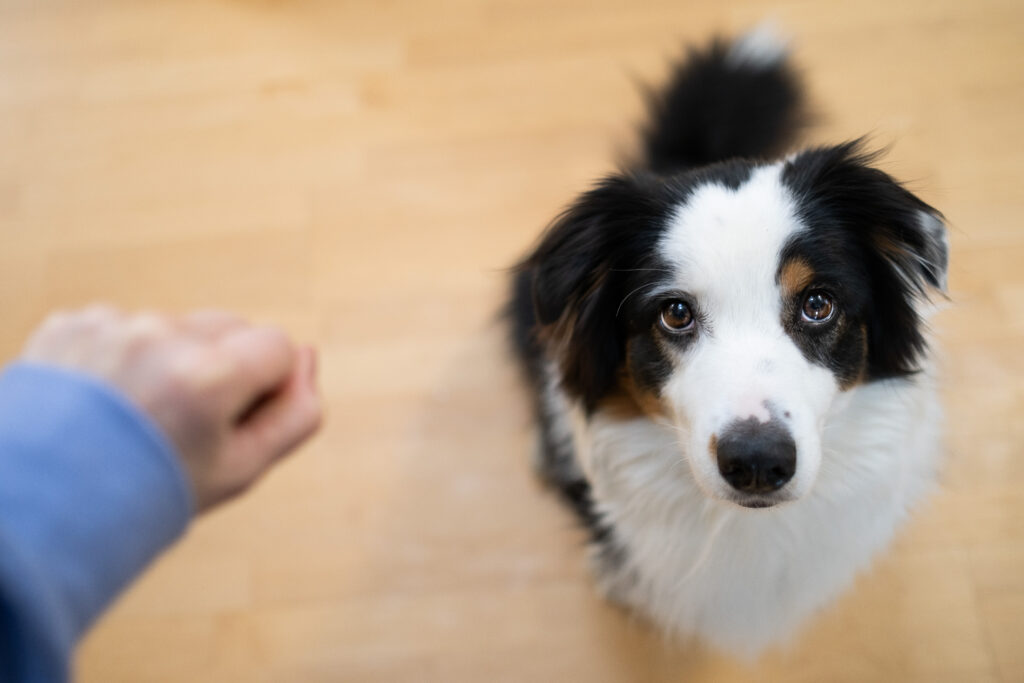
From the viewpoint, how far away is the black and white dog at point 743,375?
106cm

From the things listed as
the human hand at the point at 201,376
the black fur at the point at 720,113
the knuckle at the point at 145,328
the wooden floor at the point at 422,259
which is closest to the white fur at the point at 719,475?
the wooden floor at the point at 422,259

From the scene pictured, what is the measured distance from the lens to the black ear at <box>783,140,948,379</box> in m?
1.13

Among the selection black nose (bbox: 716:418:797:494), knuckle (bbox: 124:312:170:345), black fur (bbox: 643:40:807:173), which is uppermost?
black fur (bbox: 643:40:807:173)

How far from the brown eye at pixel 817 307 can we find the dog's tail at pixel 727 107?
0.60m

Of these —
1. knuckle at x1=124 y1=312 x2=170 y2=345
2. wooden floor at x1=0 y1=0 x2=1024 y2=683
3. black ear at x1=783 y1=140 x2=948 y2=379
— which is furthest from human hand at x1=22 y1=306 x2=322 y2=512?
wooden floor at x1=0 y1=0 x2=1024 y2=683

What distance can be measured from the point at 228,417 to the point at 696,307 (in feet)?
2.32

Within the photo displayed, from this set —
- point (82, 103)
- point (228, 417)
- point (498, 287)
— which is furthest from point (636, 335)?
point (82, 103)

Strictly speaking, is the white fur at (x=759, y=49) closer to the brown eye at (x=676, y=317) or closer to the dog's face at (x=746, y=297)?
the dog's face at (x=746, y=297)

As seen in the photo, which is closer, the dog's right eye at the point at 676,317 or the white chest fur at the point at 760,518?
the dog's right eye at the point at 676,317

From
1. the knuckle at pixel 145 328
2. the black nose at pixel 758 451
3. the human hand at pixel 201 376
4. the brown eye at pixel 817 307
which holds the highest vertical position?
the brown eye at pixel 817 307

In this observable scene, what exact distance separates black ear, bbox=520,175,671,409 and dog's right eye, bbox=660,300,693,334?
3.3 inches

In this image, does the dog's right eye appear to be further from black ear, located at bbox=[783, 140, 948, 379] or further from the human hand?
the human hand

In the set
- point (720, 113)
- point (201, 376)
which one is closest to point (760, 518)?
point (720, 113)

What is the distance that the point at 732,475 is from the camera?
3.38 ft
